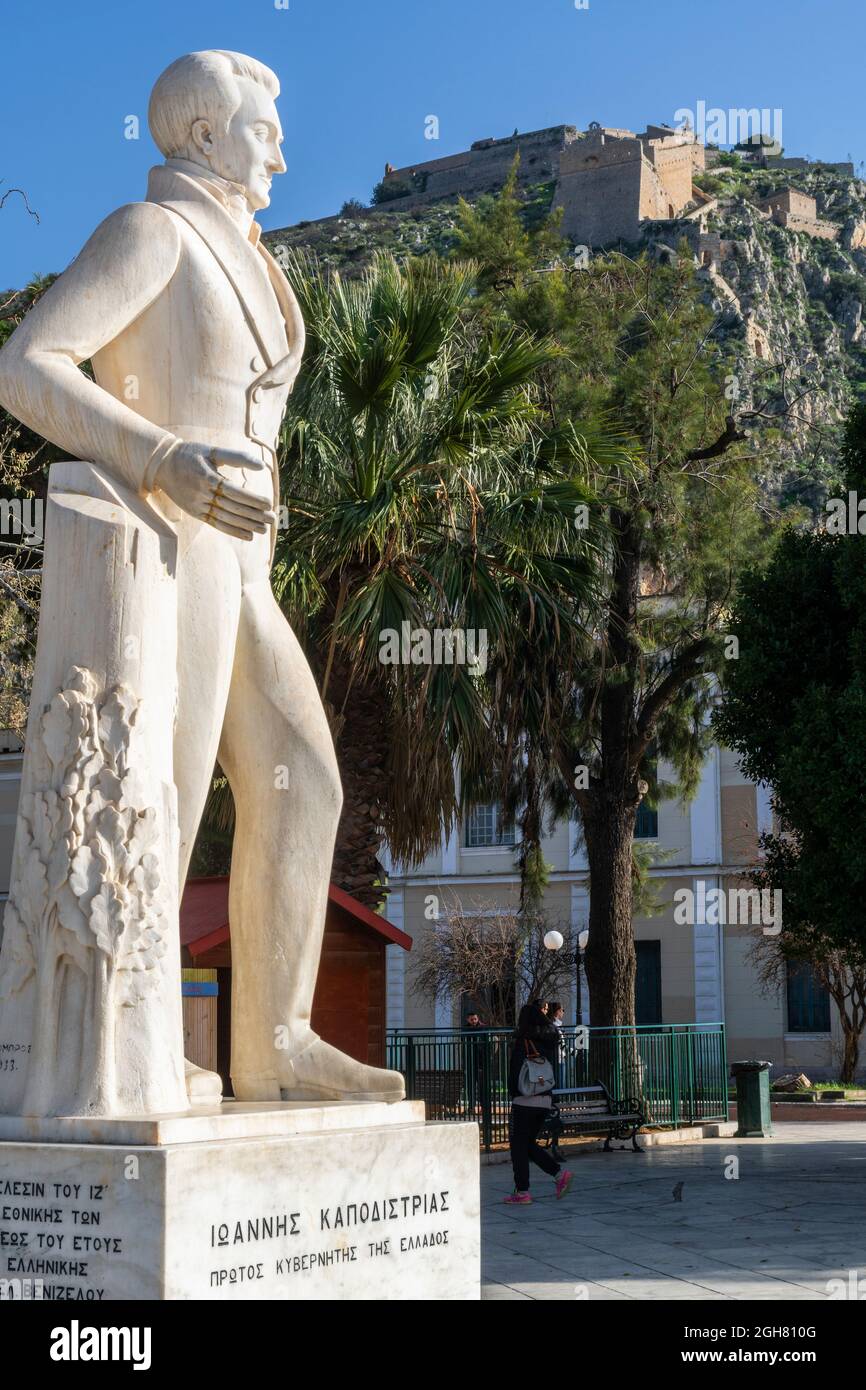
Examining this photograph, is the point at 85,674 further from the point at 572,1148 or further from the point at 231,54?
the point at 572,1148

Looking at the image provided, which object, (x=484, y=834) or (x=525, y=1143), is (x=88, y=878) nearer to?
(x=525, y=1143)

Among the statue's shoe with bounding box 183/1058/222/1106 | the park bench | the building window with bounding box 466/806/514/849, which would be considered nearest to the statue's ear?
the statue's shoe with bounding box 183/1058/222/1106

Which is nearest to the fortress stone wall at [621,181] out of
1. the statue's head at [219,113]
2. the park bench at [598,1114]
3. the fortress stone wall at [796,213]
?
the fortress stone wall at [796,213]

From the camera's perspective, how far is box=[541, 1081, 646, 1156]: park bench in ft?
56.9

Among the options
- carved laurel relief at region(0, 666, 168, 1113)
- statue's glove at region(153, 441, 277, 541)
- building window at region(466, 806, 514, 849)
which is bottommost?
carved laurel relief at region(0, 666, 168, 1113)

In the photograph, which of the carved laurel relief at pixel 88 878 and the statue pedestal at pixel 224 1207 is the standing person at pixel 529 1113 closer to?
the statue pedestal at pixel 224 1207

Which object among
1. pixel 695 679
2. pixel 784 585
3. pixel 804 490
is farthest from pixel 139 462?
pixel 804 490

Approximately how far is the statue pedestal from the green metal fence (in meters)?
12.6

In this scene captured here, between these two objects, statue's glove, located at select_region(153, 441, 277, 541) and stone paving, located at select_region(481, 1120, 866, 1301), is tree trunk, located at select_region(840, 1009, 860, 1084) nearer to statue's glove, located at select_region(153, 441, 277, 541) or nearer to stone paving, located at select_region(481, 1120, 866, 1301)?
stone paving, located at select_region(481, 1120, 866, 1301)

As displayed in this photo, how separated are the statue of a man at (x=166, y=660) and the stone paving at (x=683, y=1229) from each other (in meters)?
4.13

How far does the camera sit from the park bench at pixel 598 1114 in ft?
56.9

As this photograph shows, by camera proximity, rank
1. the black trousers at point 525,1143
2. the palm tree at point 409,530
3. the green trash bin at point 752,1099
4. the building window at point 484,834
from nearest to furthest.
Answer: the black trousers at point 525,1143 → the palm tree at point 409,530 → the green trash bin at point 752,1099 → the building window at point 484,834

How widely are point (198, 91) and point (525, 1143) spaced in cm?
962

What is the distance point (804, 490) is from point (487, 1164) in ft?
192
